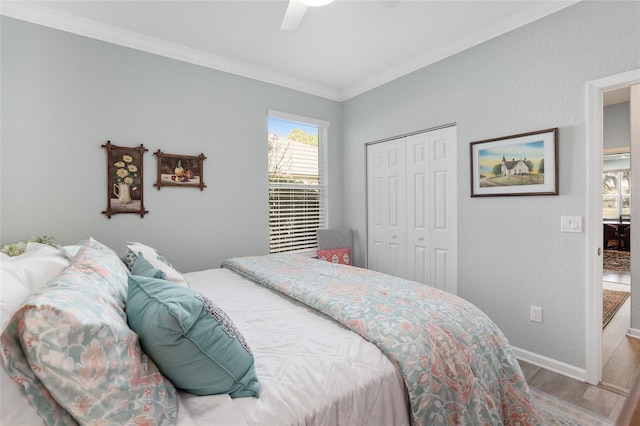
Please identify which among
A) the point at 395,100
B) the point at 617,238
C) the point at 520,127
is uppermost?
the point at 395,100

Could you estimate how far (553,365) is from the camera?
2365 millimetres

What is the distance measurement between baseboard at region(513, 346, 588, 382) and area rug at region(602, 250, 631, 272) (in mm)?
4610

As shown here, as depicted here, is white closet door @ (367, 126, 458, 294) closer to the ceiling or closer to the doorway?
the ceiling

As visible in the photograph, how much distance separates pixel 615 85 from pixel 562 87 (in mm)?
296

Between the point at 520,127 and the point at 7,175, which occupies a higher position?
the point at 520,127

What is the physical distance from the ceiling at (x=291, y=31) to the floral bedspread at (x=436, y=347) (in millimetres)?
1847

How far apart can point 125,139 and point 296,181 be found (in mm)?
1865

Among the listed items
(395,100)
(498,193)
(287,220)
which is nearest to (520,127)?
(498,193)

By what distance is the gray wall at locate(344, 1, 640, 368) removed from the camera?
2.19 meters

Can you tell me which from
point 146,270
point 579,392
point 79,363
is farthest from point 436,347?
point 579,392

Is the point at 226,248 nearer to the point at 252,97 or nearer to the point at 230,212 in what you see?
the point at 230,212

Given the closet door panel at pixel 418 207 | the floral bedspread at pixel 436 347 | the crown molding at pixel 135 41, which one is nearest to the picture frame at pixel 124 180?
the crown molding at pixel 135 41

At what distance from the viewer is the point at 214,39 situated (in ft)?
9.24

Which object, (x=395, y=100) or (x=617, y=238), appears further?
(x=617, y=238)
